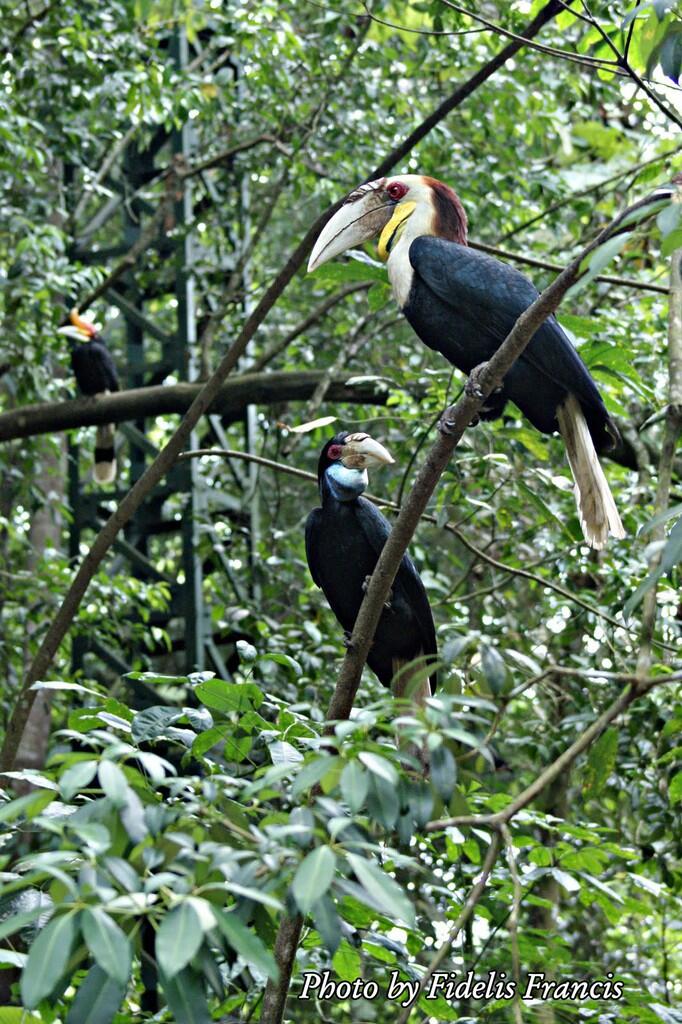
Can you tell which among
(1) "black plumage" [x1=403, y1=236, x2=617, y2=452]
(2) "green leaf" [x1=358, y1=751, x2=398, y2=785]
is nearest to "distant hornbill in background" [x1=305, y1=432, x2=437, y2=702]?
(1) "black plumage" [x1=403, y1=236, x2=617, y2=452]

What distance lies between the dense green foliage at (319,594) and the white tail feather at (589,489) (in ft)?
0.83

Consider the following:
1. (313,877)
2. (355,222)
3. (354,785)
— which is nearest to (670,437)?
(355,222)

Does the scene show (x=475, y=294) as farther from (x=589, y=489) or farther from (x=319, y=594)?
(x=319, y=594)

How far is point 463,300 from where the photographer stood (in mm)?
3225

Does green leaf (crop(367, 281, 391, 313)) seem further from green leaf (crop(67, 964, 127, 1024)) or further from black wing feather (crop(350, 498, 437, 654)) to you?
green leaf (crop(67, 964, 127, 1024))

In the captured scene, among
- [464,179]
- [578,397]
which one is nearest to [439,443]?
[578,397]

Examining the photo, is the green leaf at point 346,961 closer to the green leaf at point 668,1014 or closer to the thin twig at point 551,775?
the green leaf at point 668,1014

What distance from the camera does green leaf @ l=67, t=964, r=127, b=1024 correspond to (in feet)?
4.79

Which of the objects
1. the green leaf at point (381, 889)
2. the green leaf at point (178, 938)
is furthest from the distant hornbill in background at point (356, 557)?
the green leaf at point (178, 938)

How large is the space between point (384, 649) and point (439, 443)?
1.05m

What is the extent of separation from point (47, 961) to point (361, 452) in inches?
81.4

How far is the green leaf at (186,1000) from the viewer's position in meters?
1.51

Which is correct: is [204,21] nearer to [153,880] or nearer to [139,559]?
[139,559]

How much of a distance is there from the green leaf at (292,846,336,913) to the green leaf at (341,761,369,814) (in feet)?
0.21
